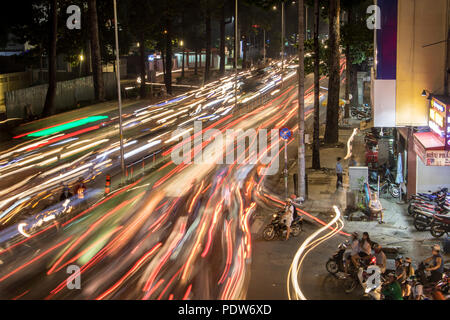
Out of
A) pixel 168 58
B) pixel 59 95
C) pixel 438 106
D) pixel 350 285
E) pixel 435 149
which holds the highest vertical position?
pixel 168 58

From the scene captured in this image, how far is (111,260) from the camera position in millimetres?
15359

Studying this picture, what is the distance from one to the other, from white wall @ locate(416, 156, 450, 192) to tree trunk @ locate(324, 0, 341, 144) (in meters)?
12.6

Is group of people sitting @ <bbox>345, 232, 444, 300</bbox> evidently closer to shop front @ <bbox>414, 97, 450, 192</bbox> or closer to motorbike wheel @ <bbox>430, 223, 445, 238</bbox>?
motorbike wheel @ <bbox>430, 223, 445, 238</bbox>

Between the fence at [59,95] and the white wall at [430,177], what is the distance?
31.1 m

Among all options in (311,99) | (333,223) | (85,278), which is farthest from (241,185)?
(311,99)

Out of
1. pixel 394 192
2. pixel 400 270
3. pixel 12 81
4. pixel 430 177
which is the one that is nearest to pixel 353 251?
pixel 400 270

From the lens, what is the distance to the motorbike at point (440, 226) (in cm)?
1738

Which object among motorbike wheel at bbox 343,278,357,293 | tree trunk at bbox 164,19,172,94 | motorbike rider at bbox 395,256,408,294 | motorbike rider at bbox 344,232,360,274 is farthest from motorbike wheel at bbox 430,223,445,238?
tree trunk at bbox 164,19,172,94

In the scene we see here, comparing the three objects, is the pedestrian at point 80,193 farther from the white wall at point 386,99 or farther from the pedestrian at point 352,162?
the pedestrian at point 352,162

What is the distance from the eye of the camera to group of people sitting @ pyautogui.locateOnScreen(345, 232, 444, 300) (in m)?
12.1

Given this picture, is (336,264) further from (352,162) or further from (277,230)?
(352,162)

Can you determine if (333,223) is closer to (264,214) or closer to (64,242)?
(264,214)

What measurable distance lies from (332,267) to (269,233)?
338cm

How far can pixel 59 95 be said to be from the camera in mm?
49875
